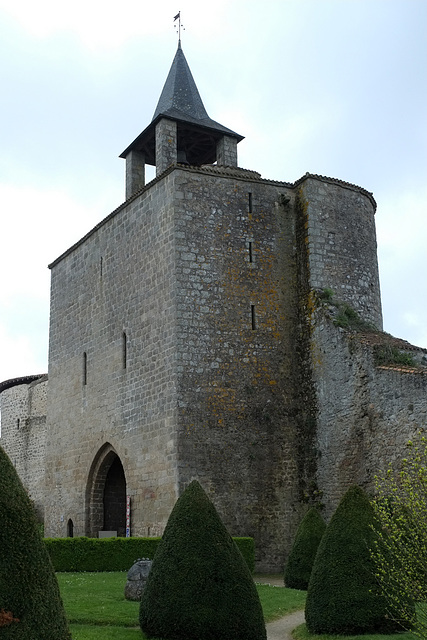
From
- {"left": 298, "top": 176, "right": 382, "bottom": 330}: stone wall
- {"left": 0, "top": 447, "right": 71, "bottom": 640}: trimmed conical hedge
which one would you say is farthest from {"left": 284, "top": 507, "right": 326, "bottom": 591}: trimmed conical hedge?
→ {"left": 0, "top": 447, "right": 71, "bottom": 640}: trimmed conical hedge

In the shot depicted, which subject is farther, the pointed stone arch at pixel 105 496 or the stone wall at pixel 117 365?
the pointed stone arch at pixel 105 496

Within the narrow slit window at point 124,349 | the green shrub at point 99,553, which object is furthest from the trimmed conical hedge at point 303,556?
the narrow slit window at point 124,349

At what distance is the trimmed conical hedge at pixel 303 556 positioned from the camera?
1338 centimetres

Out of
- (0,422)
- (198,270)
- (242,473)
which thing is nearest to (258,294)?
(198,270)

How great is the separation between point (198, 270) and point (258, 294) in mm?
1660

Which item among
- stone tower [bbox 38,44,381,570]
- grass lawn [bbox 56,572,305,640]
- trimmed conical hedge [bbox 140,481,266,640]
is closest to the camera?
trimmed conical hedge [bbox 140,481,266,640]

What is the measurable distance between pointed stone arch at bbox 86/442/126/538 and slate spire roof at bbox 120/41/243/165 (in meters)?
8.90

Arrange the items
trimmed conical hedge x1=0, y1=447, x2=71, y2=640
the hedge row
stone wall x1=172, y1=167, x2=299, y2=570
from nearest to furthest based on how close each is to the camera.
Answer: trimmed conical hedge x1=0, y1=447, x2=71, y2=640 → the hedge row → stone wall x1=172, y1=167, x2=299, y2=570

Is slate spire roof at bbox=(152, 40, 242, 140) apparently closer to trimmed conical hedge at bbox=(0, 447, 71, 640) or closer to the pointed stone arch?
the pointed stone arch

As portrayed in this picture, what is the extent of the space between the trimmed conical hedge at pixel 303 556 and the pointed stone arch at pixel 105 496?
7.05 m

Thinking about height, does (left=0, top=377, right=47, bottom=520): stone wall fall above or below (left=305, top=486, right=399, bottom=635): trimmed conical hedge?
above

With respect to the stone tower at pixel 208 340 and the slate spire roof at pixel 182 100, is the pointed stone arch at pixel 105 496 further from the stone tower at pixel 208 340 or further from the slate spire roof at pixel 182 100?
the slate spire roof at pixel 182 100

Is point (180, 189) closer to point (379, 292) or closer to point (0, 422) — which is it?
point (379, 292)

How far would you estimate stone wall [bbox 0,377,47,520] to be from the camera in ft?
103
